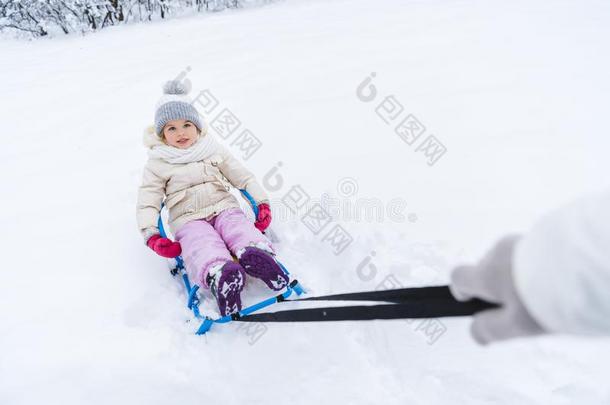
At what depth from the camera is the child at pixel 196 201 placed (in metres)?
1.88

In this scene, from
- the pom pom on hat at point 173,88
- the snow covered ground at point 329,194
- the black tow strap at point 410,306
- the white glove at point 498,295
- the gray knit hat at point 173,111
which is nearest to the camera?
the white glove at point 498,295

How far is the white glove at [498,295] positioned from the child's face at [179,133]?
6.34ft

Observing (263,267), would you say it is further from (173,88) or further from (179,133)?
(173,88)

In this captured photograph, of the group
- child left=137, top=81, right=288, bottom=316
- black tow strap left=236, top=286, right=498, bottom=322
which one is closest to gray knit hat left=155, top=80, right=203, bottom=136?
child left=137, top=81, right=288, bottom=316

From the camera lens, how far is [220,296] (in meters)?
1.73

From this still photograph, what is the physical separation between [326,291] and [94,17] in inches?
282

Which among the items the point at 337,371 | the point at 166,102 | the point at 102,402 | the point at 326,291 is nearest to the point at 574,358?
the point at 337,371

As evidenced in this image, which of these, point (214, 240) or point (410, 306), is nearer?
point (410, 306)

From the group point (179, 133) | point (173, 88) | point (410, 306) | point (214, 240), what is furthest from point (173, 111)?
point (410, 306)

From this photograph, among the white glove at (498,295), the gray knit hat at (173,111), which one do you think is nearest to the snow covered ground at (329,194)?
the gray knit hat at (173,111)

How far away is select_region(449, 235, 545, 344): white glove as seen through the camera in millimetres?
607

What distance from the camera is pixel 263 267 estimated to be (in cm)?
183

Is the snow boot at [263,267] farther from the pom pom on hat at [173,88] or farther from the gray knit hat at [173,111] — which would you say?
the pom pom on hat at [173,88]

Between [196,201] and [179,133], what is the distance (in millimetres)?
421
